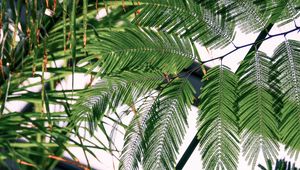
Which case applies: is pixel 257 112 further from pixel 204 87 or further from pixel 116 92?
pixel 116 92

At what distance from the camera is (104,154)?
212 centimetres

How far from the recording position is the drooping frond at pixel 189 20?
1086 millimetres

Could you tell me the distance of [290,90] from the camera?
1.01 meters

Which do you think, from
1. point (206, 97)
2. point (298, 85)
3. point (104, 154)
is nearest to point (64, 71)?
point (104, 154)

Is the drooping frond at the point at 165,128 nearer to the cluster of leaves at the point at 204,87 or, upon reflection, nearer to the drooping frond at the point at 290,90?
the cluster of leaves at the point at 204,87

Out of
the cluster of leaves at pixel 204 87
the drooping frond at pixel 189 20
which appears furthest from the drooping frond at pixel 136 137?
the drooping frond at pixel 189 20

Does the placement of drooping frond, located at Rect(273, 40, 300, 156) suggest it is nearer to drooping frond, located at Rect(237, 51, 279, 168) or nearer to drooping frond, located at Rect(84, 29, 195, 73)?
drooping frond, located at Rect(237, 51, 279, 168)

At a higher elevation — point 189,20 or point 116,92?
point 189,20

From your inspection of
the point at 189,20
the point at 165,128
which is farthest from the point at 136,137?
the point at 189,20

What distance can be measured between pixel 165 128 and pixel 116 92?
10 centimetres

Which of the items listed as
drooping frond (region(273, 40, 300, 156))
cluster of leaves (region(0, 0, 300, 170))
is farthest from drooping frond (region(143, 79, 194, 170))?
drooping frond (region(273, 40, 300, 156))

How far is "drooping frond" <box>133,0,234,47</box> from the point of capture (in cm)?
109

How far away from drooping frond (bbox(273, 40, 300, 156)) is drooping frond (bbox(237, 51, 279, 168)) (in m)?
0.02

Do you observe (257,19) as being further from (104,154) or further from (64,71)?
(104,154)
